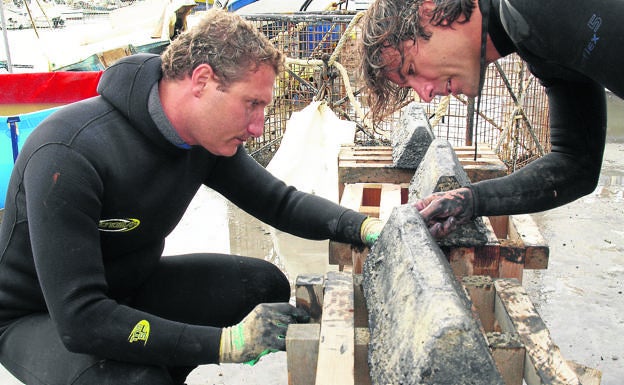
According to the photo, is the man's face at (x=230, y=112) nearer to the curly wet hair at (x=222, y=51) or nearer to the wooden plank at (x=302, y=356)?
the curly wet hair at (x=222, y=51)

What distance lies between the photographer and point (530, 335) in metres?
1.76

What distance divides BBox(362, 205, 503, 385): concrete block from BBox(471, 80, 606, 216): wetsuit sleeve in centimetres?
41

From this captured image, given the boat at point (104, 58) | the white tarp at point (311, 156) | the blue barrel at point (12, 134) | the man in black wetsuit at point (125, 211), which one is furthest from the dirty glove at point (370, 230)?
the boat at point (104, 58)

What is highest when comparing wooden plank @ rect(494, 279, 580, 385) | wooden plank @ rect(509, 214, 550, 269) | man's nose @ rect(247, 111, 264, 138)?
man's nose @ rect(247, 111, 264, 138)

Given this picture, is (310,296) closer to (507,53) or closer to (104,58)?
(507,53)

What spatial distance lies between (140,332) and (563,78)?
153 centimetres

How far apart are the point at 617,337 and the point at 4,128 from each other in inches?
165

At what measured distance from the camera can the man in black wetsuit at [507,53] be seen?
1460mm

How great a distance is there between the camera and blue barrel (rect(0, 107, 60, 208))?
14.3 ft

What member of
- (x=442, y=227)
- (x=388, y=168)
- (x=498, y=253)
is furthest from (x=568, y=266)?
(x=442, y=227)

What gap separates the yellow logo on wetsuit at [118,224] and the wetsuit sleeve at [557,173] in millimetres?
1183

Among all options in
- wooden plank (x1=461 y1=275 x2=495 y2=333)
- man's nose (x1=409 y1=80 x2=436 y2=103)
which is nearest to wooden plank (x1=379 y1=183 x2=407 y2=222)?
wooden plank (x1=461 y1=275 x2=495 y2=333)

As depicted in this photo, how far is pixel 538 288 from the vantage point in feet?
12.2

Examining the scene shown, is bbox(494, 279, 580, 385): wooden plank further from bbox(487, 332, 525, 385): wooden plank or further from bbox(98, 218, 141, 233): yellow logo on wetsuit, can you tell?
bbox(98, 218, 141, 233): yellow logo on wetsuit
